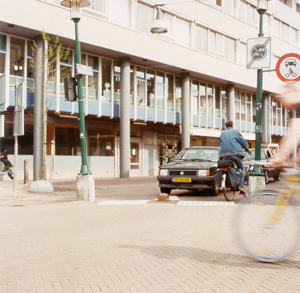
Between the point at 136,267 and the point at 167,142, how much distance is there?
27320 mm

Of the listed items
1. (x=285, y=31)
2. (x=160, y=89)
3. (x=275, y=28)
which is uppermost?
(x=285, y=31)

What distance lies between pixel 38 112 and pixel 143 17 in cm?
984

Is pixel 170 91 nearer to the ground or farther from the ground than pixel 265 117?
farther from the ground

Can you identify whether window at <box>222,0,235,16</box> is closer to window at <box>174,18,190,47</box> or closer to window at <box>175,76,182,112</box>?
window at <box>174,18,190,47</box>

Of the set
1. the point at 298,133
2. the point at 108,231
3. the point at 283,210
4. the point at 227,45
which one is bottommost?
the point at 108,231

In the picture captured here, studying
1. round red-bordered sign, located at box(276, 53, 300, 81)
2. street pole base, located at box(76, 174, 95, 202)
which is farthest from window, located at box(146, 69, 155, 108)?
round red-bordered sign, located at box(276, 53, 300, 81)

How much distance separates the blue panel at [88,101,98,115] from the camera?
24875 millimetres

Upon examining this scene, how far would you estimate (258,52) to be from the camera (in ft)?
40.3

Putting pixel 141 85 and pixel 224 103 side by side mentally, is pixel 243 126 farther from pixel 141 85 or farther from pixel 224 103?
pixel 141 85

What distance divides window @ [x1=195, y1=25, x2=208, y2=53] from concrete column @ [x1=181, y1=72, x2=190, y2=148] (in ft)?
8.83

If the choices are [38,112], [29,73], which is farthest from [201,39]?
[38,112]

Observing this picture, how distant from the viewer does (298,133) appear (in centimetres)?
489

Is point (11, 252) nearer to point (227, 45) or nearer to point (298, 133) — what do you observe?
point (298, 133)

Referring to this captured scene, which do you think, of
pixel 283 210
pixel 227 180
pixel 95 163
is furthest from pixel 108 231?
pixel 95 163
